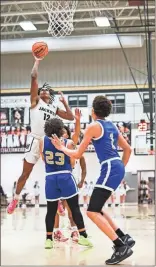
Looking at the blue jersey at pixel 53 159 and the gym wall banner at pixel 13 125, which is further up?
the gym wall banner at pixel 13 125

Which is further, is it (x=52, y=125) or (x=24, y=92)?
(x=24, y=92)

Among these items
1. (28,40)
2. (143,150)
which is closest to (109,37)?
(28,40)

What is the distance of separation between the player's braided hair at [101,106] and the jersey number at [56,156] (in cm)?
71

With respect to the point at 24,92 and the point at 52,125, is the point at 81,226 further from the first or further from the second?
the point at 24,92

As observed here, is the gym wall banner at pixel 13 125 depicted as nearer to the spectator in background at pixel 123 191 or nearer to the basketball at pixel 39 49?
the spectator in background at pixel 123 191

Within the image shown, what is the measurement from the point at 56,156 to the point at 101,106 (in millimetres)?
823

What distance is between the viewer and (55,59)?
18.3 meters

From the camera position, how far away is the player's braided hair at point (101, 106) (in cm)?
428

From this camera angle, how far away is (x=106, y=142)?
168 inches

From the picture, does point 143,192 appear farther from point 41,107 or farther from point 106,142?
point 41,107

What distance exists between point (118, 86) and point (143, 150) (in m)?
3.13

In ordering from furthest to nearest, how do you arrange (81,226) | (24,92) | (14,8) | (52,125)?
(24,92), (14,8), (81,226), (52,125)

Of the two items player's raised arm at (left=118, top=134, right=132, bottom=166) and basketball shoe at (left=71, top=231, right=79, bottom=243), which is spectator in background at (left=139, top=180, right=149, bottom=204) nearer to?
basketball shoe at (left=71, top=231, right=79, bottom=243)

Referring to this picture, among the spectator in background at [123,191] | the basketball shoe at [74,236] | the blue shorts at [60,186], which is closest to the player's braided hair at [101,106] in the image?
the blue shorts at [60,186]
